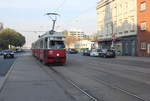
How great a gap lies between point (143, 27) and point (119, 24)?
11205mm

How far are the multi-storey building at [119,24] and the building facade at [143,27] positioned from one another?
152cm

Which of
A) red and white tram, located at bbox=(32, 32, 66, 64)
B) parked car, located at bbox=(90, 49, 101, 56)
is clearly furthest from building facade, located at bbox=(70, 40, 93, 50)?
red and white tram, located at bbox=(32, 32, 66, 64)

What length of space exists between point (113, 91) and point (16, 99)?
12.5 feet

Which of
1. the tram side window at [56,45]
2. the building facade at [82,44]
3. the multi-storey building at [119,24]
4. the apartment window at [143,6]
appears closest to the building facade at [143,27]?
the apartment window at [143,6]

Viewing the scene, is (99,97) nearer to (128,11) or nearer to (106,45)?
(128,11)

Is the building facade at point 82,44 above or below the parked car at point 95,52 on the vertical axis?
above

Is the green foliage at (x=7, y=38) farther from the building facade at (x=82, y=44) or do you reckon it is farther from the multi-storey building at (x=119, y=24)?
the multi-storey building at (x=119, y=24)

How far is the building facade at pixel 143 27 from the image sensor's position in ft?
173

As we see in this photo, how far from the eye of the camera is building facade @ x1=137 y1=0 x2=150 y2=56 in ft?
173

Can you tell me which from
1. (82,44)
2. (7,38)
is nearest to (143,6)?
(7,38)

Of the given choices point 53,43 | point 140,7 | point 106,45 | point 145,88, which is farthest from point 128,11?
point 145,88

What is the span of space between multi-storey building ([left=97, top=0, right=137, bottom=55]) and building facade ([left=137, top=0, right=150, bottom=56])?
4.97 ft

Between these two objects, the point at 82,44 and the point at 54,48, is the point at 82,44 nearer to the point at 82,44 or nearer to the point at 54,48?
the point at 82,44

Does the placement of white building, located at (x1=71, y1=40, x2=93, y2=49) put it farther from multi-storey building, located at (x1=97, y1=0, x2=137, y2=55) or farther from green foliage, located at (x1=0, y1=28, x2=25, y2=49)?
multi-storey building, located at (x1=97, y1=0, x2=137, y2=55)
